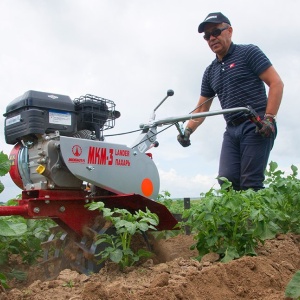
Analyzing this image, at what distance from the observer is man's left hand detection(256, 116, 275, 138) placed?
4.29 meters

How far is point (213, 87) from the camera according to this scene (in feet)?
16.5

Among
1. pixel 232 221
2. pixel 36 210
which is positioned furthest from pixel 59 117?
pixel 232 221

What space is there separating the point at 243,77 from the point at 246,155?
0.74 m

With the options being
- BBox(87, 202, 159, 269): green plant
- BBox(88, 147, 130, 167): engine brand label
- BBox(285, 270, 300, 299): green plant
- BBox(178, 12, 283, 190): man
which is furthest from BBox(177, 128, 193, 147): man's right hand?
BBox(285, 270, 300, 299): green plant

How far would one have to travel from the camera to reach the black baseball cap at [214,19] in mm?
4648

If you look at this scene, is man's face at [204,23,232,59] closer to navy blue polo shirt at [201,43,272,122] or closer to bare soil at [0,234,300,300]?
navy blue polo shirt at [201,43,272,122]

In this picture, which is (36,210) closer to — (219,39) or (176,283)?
(176,283)

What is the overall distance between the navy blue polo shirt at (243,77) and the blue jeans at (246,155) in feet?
0.58

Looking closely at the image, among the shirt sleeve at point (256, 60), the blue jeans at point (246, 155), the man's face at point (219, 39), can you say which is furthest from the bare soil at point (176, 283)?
the man's face at point (219, 39)

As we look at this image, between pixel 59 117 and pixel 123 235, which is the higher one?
pixel 59 117

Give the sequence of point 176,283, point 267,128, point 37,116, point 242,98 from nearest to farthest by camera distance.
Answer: point 176,283
point 37,116
point 267,128
point 242,98

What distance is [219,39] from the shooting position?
4.72 meters

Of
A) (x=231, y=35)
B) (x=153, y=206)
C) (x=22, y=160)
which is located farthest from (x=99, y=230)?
(x=231, y=35)

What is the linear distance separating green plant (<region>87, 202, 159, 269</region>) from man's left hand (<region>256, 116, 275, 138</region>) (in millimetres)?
1432
